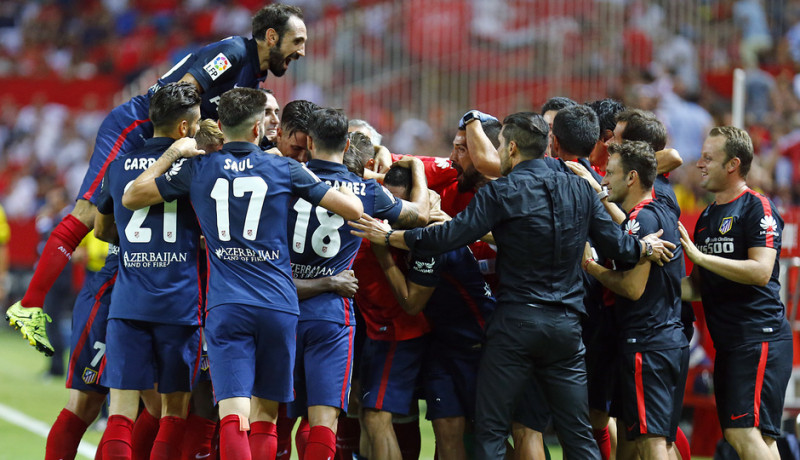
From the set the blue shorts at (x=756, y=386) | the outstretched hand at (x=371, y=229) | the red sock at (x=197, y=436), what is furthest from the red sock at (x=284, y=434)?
the blue shorts at (x=756, y=386)

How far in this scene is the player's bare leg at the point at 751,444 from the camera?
242 inches

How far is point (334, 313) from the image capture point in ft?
19.4

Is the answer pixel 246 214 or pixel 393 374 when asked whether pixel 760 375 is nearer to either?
pixel 393 374

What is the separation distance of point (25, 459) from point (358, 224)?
4.26m

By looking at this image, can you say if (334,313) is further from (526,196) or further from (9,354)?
(9,354)

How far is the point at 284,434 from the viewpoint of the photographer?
21.4 feet

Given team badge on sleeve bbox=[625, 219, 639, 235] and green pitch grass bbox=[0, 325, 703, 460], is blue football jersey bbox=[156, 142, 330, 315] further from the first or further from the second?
green pitch grass bbox=[0, 325, 703, 460]

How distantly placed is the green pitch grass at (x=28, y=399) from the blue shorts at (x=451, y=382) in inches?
103

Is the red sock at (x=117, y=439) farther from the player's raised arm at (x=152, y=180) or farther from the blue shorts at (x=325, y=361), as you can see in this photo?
the player's raised arm at (x=152, y=180)

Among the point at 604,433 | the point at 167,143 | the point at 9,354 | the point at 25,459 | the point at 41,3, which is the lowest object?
the point at 9,354

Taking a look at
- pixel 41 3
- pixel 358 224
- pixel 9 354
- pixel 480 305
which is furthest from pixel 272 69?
pixel 41 3

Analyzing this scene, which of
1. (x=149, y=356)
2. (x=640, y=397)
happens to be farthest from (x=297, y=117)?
(x=640, y=397)

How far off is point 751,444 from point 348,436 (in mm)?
2760

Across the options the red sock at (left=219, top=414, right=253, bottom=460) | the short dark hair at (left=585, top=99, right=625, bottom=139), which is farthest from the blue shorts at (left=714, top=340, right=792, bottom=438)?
the red sock at (left=219, top=414, right=253, bottom=460)
